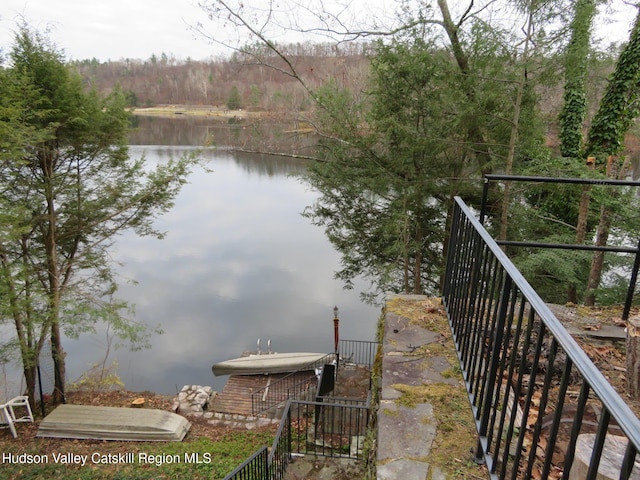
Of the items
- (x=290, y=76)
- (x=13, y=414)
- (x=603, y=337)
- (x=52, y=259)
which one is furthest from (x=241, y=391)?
(x=603, y=337)

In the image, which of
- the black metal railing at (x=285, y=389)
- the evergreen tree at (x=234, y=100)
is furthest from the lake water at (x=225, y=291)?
the black metal railing at (x=285, y=389)

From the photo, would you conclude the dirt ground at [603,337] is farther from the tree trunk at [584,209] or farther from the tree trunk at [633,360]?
the tree trunk at [584,209]

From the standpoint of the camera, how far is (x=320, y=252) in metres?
22.0

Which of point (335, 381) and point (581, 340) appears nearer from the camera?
point (581, 340)

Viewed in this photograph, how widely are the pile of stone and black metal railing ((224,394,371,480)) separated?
10.1 feet

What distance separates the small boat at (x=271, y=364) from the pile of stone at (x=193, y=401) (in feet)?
2.98

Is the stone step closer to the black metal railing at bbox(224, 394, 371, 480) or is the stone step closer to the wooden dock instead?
the wooden dock

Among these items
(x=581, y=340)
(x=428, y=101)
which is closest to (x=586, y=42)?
(x=428, y=101)

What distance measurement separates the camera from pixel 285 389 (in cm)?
1277

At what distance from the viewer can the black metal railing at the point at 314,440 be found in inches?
195

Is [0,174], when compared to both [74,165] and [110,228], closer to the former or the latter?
[74,165]

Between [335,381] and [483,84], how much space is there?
288 inches

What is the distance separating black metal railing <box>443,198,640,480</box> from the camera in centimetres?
85

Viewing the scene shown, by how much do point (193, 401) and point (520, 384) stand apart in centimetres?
1204
